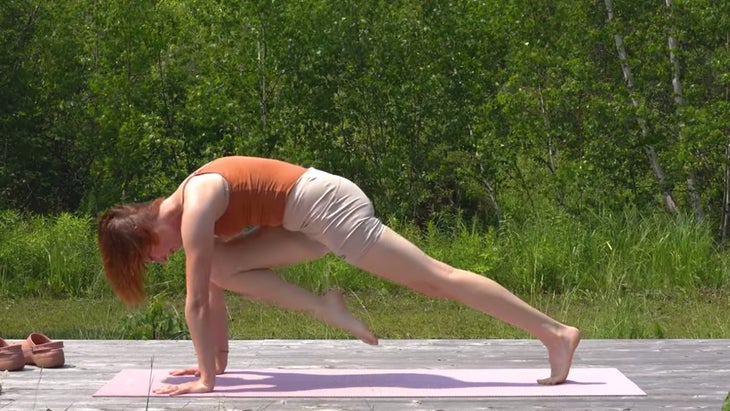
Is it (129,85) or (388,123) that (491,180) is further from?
(129,85)

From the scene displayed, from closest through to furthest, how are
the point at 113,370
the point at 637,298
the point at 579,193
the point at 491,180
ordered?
the point at 113,370 < the point at 637,298 < the point at 579,193 < the point at 491,180

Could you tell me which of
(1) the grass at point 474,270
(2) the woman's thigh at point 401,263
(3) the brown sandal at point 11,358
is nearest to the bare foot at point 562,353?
(2) the woman's thigh at point 401,263

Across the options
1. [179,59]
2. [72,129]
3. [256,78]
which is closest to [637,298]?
[256,78]

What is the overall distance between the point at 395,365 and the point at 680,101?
816cm

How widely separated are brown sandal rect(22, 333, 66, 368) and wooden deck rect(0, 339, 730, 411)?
46mm

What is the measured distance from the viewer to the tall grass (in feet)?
35.6

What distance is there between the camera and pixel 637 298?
33.2 ft

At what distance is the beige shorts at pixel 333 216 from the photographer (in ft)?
15.9

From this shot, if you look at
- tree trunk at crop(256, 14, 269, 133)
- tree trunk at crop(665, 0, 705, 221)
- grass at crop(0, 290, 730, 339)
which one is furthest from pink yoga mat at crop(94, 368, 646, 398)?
tree trunk at crop(256, 14, 269, 133)

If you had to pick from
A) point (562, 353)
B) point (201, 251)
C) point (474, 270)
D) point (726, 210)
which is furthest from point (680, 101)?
point (201, 251)

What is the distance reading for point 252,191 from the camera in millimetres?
4832

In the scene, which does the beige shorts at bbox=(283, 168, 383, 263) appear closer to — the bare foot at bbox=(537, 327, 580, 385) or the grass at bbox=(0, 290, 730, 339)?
the bare foot at bbox=(537, 327, 580, 385)

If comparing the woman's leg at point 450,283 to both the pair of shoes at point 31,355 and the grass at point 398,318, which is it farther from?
the grass at point 398,318

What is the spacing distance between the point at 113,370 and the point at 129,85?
8.96 m
